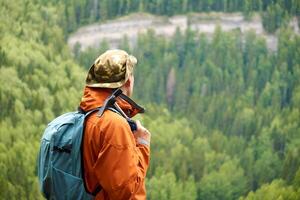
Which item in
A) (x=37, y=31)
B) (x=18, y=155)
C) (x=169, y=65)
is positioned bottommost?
(x=18, y=155)

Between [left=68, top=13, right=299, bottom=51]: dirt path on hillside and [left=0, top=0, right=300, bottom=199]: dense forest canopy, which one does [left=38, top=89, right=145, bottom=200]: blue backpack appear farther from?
[left=68, top=13, right=299, bottom=51]: dirt path on hillside

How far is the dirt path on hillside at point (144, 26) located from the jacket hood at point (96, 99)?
765 cm

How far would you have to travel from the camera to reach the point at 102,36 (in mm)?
9820

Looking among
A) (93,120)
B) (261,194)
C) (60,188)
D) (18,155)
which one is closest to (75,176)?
(60,188)

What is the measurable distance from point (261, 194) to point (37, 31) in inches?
167

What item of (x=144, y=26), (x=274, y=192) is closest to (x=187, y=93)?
(x=144, y=26)

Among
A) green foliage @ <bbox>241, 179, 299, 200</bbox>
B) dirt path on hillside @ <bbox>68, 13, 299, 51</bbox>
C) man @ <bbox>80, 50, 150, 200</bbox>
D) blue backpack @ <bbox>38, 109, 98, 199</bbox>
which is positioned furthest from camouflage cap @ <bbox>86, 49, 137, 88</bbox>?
dirt path on hillside @ <bbox>68, 13, 299, 51</bbox>

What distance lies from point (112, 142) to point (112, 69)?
29cm

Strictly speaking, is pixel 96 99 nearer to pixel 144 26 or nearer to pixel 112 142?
pixel 112 142

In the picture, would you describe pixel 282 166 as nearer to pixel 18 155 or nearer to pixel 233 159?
pixel 233 159

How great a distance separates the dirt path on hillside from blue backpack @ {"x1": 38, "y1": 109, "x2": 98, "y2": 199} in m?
7.72

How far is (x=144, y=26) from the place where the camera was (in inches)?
391

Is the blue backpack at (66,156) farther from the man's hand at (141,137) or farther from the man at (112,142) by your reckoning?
the man's hand at (141,137)

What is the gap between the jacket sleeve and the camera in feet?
6.37
